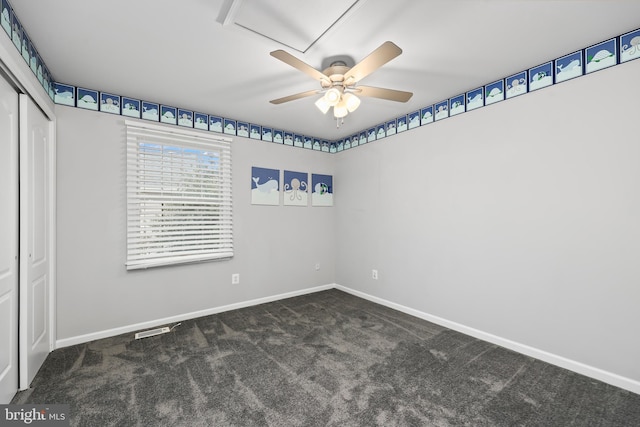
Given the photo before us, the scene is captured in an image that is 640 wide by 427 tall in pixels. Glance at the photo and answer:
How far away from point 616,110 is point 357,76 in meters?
1.89

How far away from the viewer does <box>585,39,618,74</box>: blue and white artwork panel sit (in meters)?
1.97

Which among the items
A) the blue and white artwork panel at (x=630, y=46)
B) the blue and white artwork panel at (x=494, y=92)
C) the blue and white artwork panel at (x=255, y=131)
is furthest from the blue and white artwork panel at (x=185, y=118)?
the blue and white artwork panel at (x=630, y=46)

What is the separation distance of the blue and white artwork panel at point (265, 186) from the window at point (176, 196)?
346mm

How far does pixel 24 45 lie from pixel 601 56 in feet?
13.4

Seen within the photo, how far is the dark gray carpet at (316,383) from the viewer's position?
5.53 ft

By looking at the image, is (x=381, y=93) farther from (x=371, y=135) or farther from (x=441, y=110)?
(x=371, y=135)

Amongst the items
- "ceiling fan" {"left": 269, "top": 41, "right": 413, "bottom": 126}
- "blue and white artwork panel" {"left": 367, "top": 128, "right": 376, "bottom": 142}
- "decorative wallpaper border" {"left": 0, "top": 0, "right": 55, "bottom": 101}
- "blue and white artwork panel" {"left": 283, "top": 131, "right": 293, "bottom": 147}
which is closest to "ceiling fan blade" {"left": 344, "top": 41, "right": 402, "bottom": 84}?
"ceiling fan" {"left": 269, "top": 41, "right": 413, "bottom": 126}

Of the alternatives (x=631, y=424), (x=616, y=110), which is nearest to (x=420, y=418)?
(x=631, y=424)

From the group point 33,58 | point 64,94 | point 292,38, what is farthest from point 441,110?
point 64,94

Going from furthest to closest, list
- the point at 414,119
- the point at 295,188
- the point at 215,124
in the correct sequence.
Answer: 1. the point at 295,188
2. the point at 215,124
3. the point at 414,119

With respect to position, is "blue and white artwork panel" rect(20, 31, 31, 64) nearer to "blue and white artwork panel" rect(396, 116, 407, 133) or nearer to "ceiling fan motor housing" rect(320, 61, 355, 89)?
"ceiling fan motor housing" rect(320, 61, 355, 89)

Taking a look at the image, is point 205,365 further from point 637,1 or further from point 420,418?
point 637,1

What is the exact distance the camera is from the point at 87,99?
2691 mm

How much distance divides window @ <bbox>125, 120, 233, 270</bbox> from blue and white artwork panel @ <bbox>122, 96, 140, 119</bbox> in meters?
0.13
